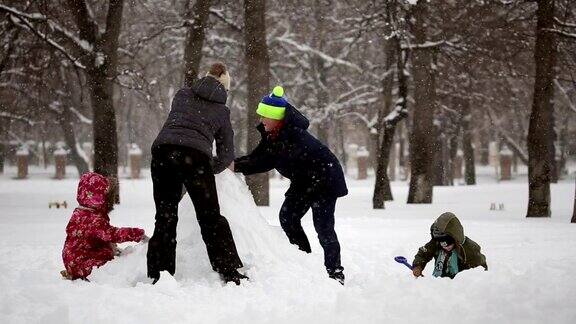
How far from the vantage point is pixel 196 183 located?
5.34 meters

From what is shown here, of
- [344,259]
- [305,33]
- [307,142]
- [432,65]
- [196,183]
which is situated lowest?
[344,259]

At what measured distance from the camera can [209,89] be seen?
18.0ft

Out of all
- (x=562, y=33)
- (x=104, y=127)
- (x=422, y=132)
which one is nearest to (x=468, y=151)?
(x=422, y=132)

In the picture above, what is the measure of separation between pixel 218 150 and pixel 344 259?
7.85 feet

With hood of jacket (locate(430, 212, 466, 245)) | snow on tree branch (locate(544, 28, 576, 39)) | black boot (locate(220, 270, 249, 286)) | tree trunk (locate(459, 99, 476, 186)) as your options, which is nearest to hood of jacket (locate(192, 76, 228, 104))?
black boot (locate(220, 270, 249, 286))

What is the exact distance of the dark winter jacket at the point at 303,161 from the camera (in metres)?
5.93

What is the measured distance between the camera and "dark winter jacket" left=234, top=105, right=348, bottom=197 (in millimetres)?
5926

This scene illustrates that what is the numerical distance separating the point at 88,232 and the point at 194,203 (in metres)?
0.97

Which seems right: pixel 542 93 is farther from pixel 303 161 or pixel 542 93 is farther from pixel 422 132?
pixel 303 161

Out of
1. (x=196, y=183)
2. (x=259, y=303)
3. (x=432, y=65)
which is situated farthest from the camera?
(x=432, y=65)

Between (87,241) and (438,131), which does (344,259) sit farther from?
(438,131)

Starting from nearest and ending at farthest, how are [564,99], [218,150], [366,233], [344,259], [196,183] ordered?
[196,183]
[218,150]
[344,259]
[366,233]
[564,99]

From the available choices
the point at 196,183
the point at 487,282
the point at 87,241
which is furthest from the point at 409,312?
the point at 87,241

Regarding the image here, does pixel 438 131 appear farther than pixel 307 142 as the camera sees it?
Yes
